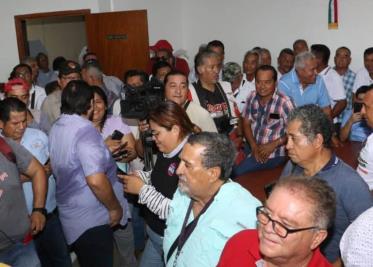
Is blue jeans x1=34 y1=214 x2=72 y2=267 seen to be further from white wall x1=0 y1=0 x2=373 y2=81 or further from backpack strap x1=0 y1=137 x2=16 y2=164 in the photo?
white wall x1=0 y1=0 x2=373 y2=81

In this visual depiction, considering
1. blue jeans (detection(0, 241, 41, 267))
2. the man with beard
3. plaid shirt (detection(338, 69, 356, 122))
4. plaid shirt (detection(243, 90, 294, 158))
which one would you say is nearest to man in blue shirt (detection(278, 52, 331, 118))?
plaid shirt (detection(243, 90, 294, 158))

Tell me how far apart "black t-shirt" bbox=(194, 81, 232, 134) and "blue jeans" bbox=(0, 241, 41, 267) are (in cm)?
167

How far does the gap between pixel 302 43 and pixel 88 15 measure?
10.5 ft

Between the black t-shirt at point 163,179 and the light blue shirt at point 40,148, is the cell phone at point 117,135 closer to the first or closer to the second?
the light blue shirt at point 40,148

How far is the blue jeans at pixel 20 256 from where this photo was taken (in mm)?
2105

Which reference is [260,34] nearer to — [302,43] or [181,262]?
[302,43]

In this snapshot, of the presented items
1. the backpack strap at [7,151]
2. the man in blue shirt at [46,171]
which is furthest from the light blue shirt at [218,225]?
the man in blue shirt at [46,171]

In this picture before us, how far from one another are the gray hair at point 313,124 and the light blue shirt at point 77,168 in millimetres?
1109

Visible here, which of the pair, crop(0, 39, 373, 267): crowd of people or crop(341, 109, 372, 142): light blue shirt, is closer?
crop(0, 39, 373, 267): crowd of people

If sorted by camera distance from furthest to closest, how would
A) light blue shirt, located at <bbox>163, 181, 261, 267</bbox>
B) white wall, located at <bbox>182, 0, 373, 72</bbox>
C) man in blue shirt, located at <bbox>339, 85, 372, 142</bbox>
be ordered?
white wall, located at <bbox>182, 0, 373, 72</bbox>
man in blue shirt, located at <bbox>339, 85, 372, 142</bbox>
light blue shirt, located at <bbox>163, 181, 261, 267</bbox>

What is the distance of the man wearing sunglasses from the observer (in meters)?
1.33

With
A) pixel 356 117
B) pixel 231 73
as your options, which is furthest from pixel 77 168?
pixel 231 73

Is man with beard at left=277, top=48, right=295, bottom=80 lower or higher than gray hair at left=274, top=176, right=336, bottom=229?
higher

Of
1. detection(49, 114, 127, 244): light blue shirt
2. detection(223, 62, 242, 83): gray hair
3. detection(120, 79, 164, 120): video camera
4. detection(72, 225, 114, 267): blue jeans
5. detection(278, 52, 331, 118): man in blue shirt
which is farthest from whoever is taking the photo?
detection(223, 62, 242, 83): gray hair
